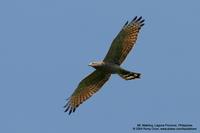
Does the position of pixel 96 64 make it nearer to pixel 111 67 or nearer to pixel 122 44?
pixel 111 67

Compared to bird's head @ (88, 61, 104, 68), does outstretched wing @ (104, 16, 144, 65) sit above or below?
above

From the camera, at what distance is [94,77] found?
14.2 m

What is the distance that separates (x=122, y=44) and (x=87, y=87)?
193 centimetres

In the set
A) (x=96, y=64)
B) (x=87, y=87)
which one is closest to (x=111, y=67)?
(x=96, y=64)

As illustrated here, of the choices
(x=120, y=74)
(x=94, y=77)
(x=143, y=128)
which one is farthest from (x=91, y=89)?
(x=143, y=128)

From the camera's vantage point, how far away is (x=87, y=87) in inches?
563

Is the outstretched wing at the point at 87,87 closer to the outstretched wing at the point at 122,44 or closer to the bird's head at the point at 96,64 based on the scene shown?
the bird's head at the point at 96,64

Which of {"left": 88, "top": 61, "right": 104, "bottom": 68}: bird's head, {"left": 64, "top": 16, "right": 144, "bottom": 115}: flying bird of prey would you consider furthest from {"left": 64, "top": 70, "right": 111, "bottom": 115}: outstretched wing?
{"left": 88, "top": 61, "right": 104, "bottom": 68}: bird's head

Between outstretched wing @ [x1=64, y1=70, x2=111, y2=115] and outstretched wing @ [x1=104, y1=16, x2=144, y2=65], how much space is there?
69 cm

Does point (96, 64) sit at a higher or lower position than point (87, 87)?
higher

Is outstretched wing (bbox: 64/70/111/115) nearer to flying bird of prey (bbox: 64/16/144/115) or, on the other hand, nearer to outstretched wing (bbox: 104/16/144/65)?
flying bird of prey (bbox: 64/16/144/115)

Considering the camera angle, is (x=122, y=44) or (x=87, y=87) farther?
(x=87, y=87)

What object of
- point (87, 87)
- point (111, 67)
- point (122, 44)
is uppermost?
point (122, 44)

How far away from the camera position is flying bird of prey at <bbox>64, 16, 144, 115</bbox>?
13.6 metres
